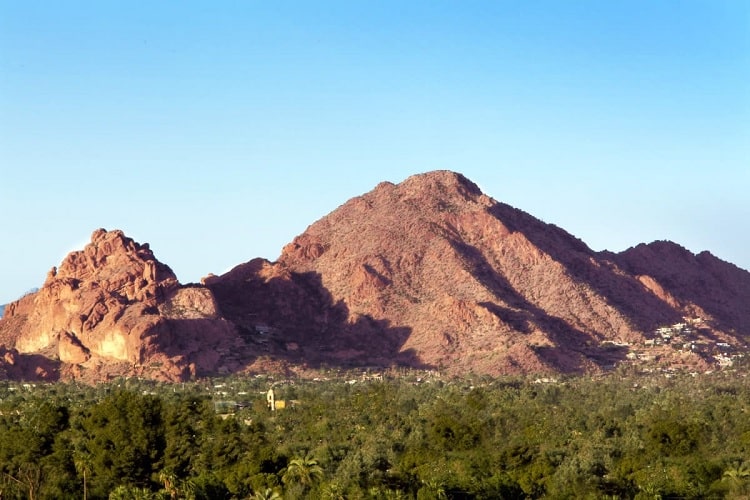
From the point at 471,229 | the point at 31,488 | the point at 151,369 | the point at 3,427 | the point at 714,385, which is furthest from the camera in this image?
the point at 471,229

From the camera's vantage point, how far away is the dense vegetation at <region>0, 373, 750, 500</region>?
215 feet

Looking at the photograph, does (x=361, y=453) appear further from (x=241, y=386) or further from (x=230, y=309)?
(x=230, y=309)

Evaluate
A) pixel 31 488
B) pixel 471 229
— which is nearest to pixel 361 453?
A: pixel 31 488

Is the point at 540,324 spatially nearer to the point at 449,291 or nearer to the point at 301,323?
the point at 449,291

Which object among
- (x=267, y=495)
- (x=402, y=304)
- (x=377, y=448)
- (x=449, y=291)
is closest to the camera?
(x=267, y=495)

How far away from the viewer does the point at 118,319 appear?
129625mm

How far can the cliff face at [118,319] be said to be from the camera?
12694 cm

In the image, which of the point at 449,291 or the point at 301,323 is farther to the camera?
the point at 449,291

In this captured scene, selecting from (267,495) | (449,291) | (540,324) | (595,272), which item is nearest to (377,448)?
(267,495)

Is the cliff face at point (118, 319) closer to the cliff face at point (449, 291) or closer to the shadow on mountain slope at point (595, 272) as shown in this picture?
the cliff face at point (449, 291)

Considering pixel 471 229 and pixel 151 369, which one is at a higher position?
pixel 471 229

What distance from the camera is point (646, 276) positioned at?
6427 inches

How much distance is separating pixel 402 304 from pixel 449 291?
559 centimetres

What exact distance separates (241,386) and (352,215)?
53184mm
